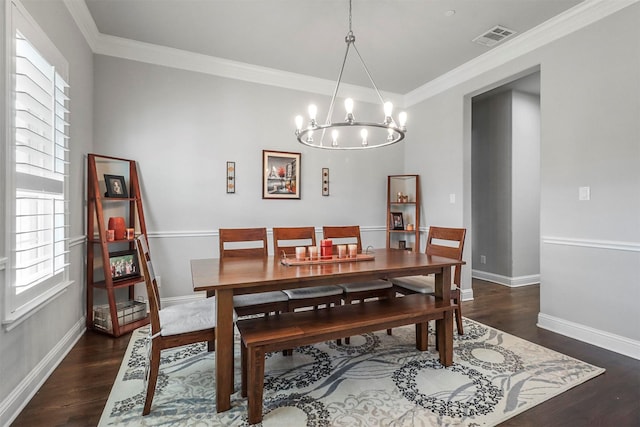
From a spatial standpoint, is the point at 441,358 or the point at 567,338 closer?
the point at 441,358

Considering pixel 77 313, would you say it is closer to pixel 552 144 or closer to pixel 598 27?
pixel 552 144

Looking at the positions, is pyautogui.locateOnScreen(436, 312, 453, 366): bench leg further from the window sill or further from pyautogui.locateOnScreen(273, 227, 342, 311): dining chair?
the window sill

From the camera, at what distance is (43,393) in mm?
1960

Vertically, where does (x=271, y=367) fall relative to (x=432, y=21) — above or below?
below

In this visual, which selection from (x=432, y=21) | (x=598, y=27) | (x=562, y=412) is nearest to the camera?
(x=562, y=412)

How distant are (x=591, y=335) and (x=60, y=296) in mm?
4276

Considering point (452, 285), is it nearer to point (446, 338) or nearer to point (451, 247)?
point (451, 247)

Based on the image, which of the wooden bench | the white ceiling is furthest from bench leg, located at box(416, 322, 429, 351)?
the white ceiling

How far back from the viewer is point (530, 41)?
A: 126 inches

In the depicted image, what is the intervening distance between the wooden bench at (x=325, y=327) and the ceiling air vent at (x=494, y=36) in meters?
2.58

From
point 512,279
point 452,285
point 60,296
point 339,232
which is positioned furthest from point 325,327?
point 512,279

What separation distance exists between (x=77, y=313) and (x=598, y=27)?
5037 millimetres

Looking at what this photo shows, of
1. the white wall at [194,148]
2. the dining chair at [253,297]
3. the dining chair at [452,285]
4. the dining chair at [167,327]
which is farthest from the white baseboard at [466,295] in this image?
the dining chair at [167,327]

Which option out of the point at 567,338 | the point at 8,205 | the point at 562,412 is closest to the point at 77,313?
the point at 8,205
